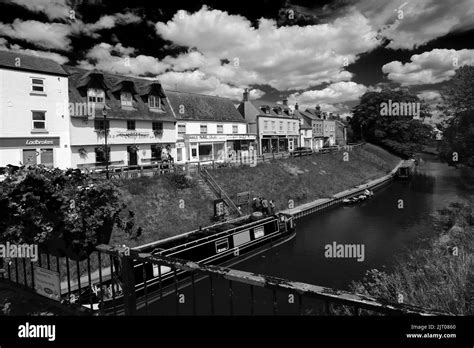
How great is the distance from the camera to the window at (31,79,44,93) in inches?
831

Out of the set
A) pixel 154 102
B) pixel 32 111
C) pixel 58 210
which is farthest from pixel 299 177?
pixel 58 210

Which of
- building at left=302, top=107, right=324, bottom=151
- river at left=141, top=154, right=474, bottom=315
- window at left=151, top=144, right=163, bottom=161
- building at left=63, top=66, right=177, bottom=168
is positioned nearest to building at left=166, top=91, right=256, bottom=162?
building at left=63, top=66, right=177, bottom=168

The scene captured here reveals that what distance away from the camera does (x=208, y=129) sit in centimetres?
3672

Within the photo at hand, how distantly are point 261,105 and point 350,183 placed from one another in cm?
1970

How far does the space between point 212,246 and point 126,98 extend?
728 inches

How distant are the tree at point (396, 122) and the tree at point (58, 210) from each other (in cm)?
6799

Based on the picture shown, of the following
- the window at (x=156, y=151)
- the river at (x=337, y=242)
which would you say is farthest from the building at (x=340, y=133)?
the window at (x=156, y=151)

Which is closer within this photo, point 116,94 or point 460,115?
point 460,115

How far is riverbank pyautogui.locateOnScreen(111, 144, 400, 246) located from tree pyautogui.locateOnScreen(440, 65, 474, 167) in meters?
12.9

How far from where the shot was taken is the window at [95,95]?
24.4m

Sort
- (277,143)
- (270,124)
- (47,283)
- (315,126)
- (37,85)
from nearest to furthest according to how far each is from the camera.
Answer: (47,283) → (37,85) → (270,124) → (277,143) → (315,126)

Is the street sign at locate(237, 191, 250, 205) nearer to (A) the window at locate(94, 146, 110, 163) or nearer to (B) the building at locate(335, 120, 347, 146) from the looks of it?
(A) the window at locate(94, 146, 110, 163)

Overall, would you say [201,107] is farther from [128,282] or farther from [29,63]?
[128,282]

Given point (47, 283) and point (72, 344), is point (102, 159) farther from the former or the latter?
point (72, 344)
